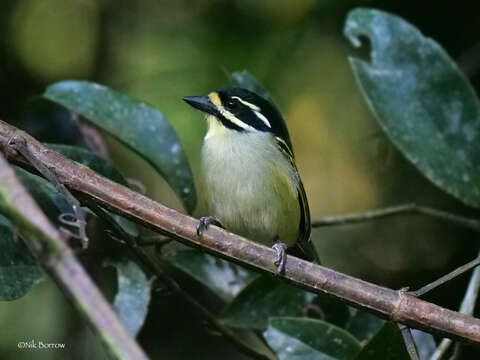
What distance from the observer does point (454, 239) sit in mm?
4156

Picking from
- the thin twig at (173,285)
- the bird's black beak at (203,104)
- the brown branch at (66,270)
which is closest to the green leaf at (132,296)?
the thin twig at (173,285)

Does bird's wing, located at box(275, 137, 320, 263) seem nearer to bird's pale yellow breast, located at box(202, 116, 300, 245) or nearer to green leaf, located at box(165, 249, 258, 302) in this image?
bird's pale yellow breast, located at box(202, 116, 300, 245)

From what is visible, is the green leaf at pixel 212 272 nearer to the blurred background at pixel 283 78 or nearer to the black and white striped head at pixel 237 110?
the black and white striped head at pixel 237 110

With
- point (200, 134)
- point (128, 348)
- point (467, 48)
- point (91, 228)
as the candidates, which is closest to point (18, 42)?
point (200, 134)

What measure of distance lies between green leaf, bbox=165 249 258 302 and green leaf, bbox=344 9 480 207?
83 centimetres

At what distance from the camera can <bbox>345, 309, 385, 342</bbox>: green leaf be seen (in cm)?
321

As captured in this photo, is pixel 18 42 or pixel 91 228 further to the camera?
pixel 18 42

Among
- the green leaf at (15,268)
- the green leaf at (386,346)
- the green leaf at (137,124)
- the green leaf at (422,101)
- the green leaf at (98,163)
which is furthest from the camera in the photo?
the green leaf at (422,101)

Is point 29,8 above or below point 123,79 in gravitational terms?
above

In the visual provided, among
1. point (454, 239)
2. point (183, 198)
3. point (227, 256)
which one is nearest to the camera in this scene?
point (227, 256)

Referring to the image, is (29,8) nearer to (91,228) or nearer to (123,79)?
(123,79)

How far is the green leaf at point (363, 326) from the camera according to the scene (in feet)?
10.5

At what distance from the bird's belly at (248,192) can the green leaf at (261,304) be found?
0.75 feet

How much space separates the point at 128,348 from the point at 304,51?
343 centimetres
